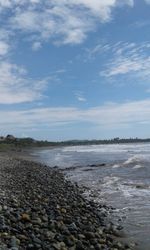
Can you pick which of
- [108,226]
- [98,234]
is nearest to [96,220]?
[108,226]

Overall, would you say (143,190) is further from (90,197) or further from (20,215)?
(20,215)

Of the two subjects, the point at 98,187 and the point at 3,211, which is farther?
the point at 98,187

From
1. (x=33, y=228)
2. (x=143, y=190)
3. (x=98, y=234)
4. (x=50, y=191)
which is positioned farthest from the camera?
(x=143, y=190)

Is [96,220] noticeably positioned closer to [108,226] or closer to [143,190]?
[108,226]

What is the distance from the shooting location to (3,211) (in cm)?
1154

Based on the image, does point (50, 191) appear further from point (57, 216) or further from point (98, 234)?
point (98, 234)

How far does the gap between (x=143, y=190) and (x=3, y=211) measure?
12117 mm

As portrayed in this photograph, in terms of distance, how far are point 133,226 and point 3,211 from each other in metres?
4.34

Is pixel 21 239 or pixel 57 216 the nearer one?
pixel 21 239

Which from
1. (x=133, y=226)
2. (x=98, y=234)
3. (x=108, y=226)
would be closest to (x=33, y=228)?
(x=98, y=234)

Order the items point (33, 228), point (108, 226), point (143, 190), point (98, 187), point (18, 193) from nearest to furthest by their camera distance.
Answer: point (33, 228)
point (108, 226)
point (18, 193)
point (143, 190)
point (98, 187)

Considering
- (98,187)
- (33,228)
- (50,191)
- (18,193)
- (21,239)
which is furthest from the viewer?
(98,187)

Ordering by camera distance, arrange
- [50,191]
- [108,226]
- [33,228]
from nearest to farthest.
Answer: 1. [33,228]
2. [108,226]
3. [50,191]

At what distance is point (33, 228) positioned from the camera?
414 inches
